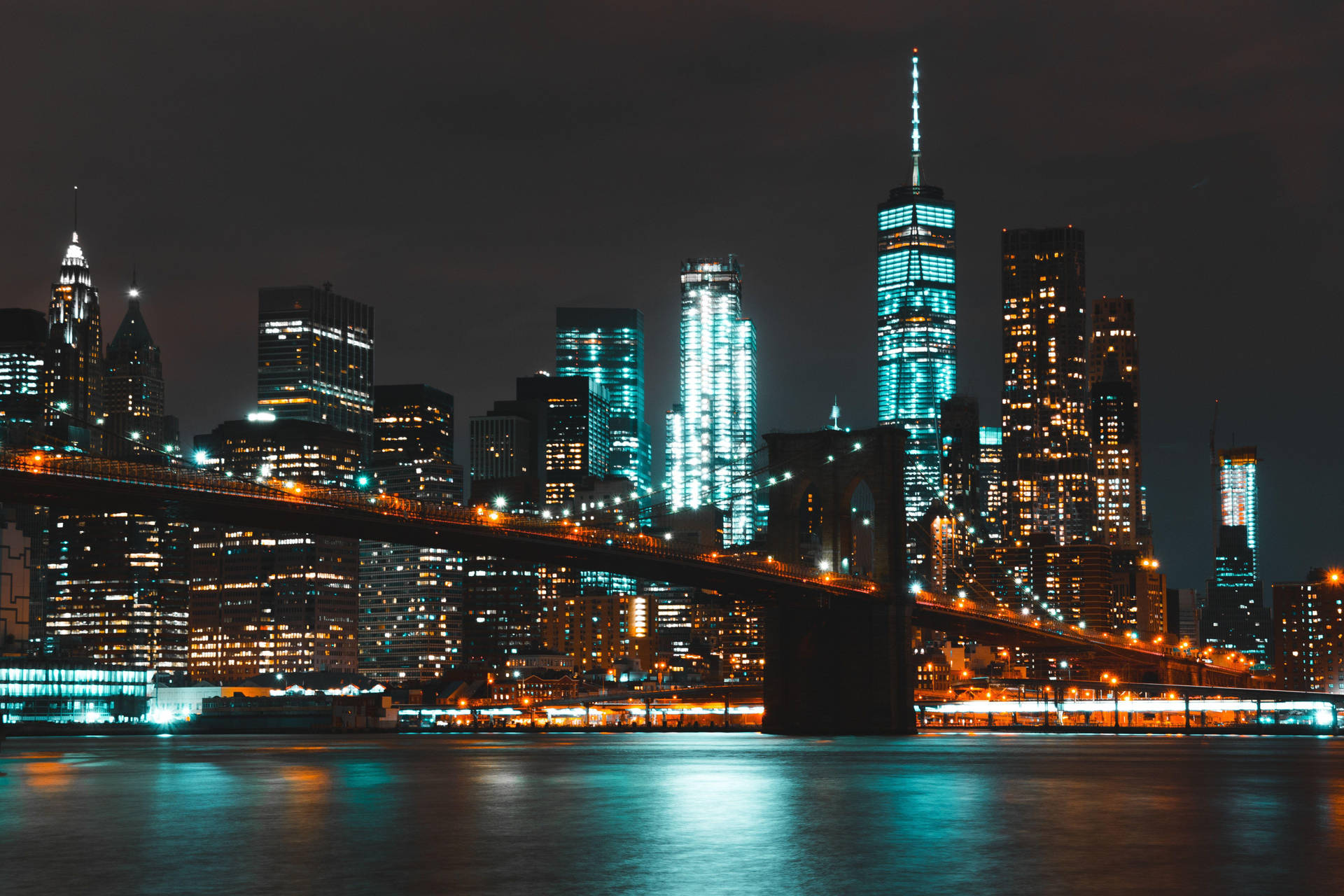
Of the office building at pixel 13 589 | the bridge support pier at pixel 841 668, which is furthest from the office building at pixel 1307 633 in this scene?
the office building at pixel 13 589

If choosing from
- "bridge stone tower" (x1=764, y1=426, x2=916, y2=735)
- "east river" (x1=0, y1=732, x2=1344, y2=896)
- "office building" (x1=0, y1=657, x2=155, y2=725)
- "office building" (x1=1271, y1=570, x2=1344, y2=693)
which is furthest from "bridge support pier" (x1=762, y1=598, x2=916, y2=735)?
"office building" (x1=1271, y1=570, x2=1344, y2=693)

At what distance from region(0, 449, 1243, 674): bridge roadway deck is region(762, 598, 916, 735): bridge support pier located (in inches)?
58.2

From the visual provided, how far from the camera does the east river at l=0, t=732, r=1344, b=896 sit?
23812 mm

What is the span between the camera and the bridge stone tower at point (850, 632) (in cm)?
8412

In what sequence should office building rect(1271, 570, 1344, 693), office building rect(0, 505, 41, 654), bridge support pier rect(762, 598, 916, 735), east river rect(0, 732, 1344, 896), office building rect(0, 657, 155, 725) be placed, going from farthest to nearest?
1. office building rect(1271, 570, 1344, 693)
2. office building rect(0, 505, 41, 654)
3. office building rect(0, 657, 155, 725)
4. bridge support pier rect(762, 598, 916, 735)
5. east river rect(0, 732, 1344, 896)

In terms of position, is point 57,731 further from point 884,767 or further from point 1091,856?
point 1091,856

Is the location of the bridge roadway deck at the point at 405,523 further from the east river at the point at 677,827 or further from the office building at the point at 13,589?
the office building at the point at 13,589

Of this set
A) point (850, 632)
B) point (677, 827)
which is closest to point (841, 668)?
point (850, 632)

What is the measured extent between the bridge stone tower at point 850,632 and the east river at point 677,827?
22.2m

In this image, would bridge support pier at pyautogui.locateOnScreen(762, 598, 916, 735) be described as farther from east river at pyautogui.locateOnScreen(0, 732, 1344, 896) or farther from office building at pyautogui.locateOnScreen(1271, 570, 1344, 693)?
office building at pyautogui.locateOnScreen(1271, 570, 1344, 693)

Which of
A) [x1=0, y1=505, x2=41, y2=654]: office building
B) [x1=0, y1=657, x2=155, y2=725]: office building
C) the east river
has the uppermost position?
[x1=0, y1=505, x2=41, y2=654]: office building

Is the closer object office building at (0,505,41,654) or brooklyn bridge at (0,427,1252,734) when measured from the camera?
brooklyn bridge at (0,427,1252,734)

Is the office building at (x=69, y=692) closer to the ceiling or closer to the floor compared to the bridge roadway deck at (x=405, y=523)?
closer to the floor

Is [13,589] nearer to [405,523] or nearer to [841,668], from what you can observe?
[405,523]
